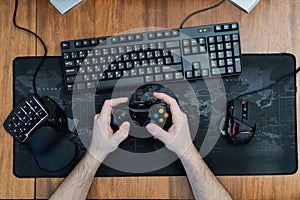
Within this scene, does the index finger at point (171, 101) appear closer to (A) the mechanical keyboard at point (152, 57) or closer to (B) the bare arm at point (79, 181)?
(A) the mechanical keyboard at point (152, 57)

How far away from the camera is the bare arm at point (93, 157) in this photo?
3.53 feet

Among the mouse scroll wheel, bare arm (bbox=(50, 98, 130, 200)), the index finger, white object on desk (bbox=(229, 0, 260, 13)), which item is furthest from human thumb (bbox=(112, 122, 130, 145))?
white object on desk (bbox=(229, 0, 260, 13))

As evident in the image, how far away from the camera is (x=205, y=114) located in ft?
3.75

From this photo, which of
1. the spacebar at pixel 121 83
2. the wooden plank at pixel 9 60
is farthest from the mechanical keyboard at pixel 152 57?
the wooden plank at pixel 9 60

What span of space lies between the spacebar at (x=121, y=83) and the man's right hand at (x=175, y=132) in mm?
73

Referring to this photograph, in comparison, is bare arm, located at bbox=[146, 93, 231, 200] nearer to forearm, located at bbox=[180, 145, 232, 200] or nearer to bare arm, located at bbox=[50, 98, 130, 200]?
forearm, located at bbox=[180, 145, 232, 200]

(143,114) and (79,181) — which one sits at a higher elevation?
(143,114)

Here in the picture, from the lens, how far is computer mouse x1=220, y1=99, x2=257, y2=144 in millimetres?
1087

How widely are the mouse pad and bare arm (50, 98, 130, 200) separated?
1.6 inches

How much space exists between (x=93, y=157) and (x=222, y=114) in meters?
0.33

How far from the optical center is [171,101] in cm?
108

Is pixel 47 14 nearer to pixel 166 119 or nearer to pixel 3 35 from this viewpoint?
pixel 3 35

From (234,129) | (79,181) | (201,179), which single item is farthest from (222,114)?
(79,181)

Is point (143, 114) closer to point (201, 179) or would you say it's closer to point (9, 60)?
point (201, 179)
